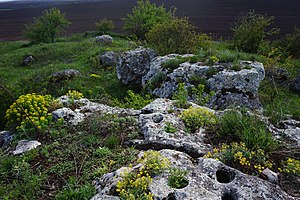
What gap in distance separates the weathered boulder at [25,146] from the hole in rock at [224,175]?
3.88m

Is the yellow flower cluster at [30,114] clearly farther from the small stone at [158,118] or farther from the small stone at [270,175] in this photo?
the small stone at [270,175]

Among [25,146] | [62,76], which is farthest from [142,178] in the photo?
[62,76]

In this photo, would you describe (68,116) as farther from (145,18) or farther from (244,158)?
(145,18)

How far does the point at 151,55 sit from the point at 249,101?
670 centimetres

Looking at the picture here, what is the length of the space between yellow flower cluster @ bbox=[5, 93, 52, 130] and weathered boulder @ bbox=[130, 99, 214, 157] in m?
2.45

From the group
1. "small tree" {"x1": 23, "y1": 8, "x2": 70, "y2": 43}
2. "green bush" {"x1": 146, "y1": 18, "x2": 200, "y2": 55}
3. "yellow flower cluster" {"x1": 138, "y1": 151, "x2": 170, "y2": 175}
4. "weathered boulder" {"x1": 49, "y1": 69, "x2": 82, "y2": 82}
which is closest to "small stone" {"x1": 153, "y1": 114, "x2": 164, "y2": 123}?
"yellow flower cluster" {"x1": 138, "y1": 151, "x2": 170, "y2": 175}

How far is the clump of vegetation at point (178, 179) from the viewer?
391cm

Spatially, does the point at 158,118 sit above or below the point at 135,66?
above

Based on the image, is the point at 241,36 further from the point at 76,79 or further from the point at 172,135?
the point at 172,135

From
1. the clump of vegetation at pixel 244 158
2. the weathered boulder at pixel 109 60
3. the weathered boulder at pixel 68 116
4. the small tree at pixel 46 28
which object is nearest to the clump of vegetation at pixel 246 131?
the clump of vegetation at pixel 244 158

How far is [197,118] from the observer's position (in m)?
5.89

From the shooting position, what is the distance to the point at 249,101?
9.85 meters

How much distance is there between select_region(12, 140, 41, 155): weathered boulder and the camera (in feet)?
17.9

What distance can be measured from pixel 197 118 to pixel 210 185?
2119 millimetres
